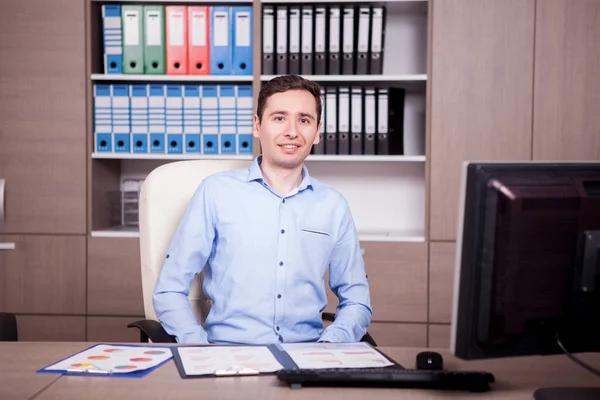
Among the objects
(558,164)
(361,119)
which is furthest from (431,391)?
(361,119)

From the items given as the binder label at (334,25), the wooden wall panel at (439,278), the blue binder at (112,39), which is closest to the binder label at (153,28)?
the blue binder at (112,39)

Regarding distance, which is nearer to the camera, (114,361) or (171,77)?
(114,361)

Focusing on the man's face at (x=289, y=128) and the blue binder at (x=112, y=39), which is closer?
the man's face at (x=289, y=128)

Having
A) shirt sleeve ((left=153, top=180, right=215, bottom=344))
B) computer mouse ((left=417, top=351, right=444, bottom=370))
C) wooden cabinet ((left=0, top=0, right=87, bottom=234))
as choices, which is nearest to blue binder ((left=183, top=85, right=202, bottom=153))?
wooden cabinet ((left=0, top=0, right=87, bottom=234))

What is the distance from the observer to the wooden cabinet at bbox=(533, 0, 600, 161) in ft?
9.96

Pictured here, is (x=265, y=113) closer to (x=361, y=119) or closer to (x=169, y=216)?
(x=169, y=216)

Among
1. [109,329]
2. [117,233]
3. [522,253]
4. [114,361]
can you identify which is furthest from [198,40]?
[522,253]

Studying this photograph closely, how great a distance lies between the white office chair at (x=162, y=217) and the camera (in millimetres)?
1973

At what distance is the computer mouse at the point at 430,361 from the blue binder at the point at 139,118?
2.16m

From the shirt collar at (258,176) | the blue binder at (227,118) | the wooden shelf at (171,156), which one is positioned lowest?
the shirt collar at (258,176)

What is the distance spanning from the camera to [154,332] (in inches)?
71.7

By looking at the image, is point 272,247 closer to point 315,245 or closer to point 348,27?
point 315,245

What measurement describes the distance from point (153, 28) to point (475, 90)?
1454 millimetres

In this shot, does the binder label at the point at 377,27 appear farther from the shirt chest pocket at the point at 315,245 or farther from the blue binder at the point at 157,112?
the shirt chest pocket at the point at 315,245
